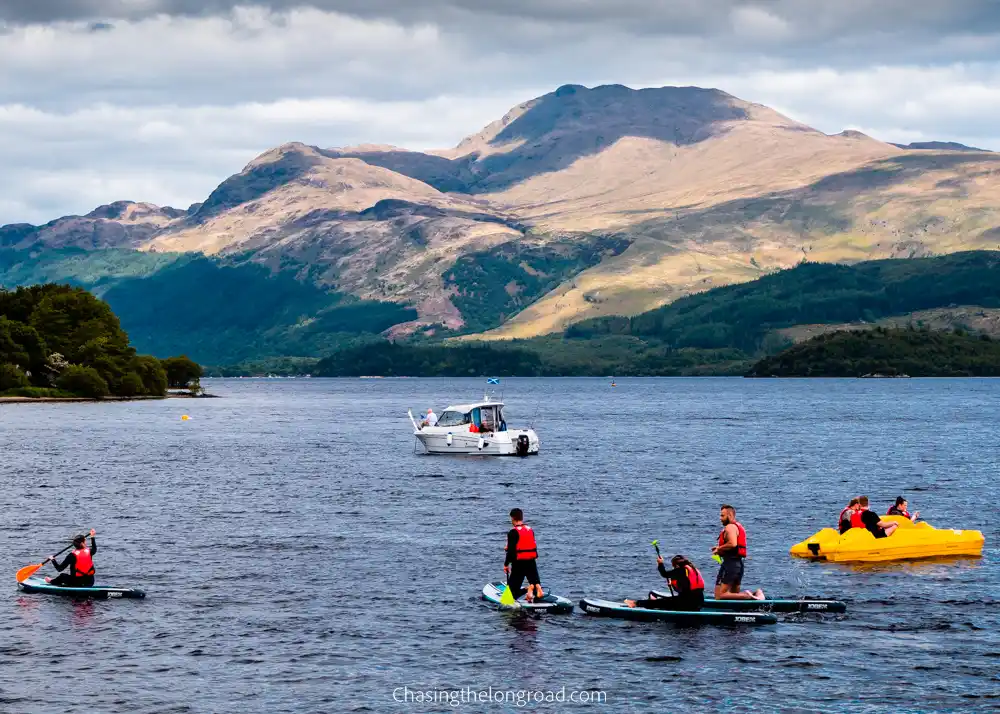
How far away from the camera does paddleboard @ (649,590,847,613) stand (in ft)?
147

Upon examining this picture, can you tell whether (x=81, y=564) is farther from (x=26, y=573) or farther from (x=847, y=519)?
(x=847, y=519)

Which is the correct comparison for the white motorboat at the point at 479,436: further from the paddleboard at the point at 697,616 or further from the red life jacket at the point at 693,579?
the red life jacket at the point at 693,579

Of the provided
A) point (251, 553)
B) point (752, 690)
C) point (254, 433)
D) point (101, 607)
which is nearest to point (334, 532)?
point (251, 553)

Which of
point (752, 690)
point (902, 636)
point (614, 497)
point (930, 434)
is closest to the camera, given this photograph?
point (752, 690)

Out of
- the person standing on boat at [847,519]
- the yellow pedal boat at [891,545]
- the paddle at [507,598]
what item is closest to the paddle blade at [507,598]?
the paddle at [507,598]

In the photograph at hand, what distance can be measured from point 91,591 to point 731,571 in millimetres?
24843

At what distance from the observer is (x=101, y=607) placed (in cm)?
4809

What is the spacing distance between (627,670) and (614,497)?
2092 inches

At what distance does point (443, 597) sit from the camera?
5066 cm

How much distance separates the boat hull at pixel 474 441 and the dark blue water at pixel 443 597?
1163 cm

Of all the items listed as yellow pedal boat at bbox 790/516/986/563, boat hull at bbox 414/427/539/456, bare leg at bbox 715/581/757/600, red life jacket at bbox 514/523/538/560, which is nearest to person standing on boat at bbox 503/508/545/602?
red life jacket at bbox 514/523/538/560

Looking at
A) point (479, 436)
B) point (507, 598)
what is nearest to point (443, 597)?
point (507, 598)

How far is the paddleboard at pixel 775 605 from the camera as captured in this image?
1769 inches

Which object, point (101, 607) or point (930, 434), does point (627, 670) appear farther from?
point (930, 434)
